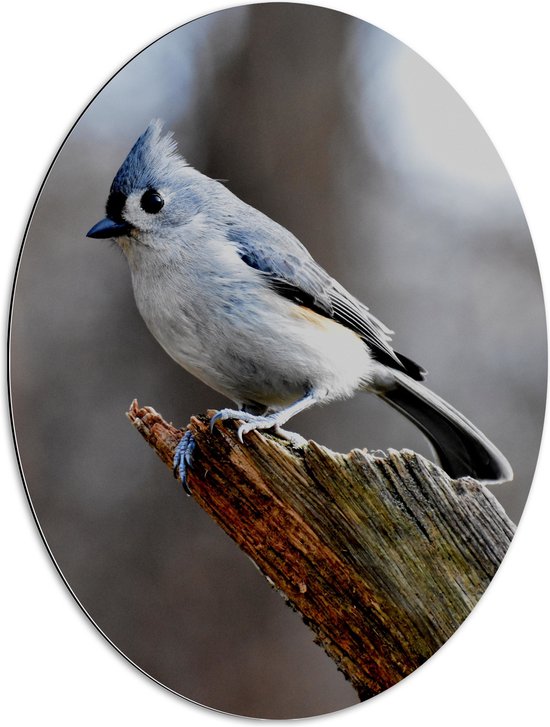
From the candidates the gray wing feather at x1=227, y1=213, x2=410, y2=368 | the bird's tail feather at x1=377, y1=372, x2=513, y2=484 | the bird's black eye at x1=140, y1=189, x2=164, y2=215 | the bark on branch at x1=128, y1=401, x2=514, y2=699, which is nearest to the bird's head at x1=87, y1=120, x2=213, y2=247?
the bird's black eye at x1=140, y1=189, x2=164, y2=215

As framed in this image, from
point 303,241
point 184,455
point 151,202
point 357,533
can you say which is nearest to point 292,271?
point 303,241

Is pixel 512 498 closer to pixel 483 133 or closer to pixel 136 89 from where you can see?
pixel 483 133

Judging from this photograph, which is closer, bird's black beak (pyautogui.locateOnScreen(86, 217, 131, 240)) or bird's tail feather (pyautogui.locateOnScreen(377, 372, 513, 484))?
bird's black beak (pyautogui.locateOnScreen(86, 217, 131, 240))

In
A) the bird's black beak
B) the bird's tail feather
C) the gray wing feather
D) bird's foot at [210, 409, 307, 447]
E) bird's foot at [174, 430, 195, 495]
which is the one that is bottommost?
bird's foot at [174, 430, 195, 495]

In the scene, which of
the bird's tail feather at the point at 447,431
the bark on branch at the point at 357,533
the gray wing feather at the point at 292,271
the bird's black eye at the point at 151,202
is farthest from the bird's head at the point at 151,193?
the bird's tail feather at the point at 447,431

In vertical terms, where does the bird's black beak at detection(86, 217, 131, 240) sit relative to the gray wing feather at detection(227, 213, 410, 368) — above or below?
below

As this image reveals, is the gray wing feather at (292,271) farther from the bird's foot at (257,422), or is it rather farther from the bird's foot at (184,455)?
the bird's foot at (184,455)

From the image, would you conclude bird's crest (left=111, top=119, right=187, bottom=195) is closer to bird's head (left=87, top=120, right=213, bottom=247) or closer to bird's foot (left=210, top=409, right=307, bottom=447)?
bird's head (left=87, top=120, right=213, bottom=247)
